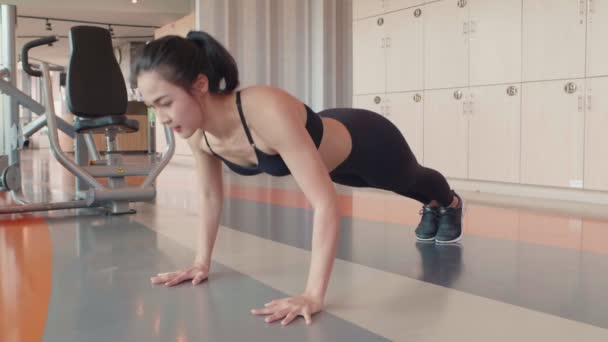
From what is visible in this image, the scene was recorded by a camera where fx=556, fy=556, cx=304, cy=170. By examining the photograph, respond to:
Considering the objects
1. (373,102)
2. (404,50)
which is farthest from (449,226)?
(373,102)

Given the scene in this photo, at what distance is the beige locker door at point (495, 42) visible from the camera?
413 cm

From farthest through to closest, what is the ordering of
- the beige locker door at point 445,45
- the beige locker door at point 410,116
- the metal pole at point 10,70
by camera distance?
the beige locker door at point 410,116 → the beige locker door at point 445,45 → the metal pole at point 10,70

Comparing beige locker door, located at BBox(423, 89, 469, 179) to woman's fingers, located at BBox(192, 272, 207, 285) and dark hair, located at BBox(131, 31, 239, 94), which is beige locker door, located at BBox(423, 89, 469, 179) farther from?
dark hair, located at BBox(131, 31, 239, 94)

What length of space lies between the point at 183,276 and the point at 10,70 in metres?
2.44

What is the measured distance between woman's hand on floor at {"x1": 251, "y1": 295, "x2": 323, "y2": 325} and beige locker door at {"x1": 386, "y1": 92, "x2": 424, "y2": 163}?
3693 millimetres

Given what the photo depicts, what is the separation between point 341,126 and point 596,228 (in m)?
1.69

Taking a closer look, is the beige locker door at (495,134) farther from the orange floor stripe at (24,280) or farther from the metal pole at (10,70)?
the metal pole at (10,70)

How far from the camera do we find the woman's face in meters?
1.28

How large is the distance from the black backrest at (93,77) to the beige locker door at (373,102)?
2709 millimetres

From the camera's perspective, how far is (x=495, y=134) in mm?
4285

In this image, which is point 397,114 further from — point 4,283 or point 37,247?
point 4,283

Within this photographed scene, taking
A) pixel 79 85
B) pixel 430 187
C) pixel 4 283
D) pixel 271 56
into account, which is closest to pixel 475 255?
pixel 430 187

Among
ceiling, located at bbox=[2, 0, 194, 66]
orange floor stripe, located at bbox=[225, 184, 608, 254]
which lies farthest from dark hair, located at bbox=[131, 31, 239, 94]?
ceiling, located at bbox=[2, 0, 194, 66]

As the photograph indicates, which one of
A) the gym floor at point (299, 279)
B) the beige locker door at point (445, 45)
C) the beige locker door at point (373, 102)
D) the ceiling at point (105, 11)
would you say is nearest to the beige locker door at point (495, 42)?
the beige locker door at point (445, 45)
